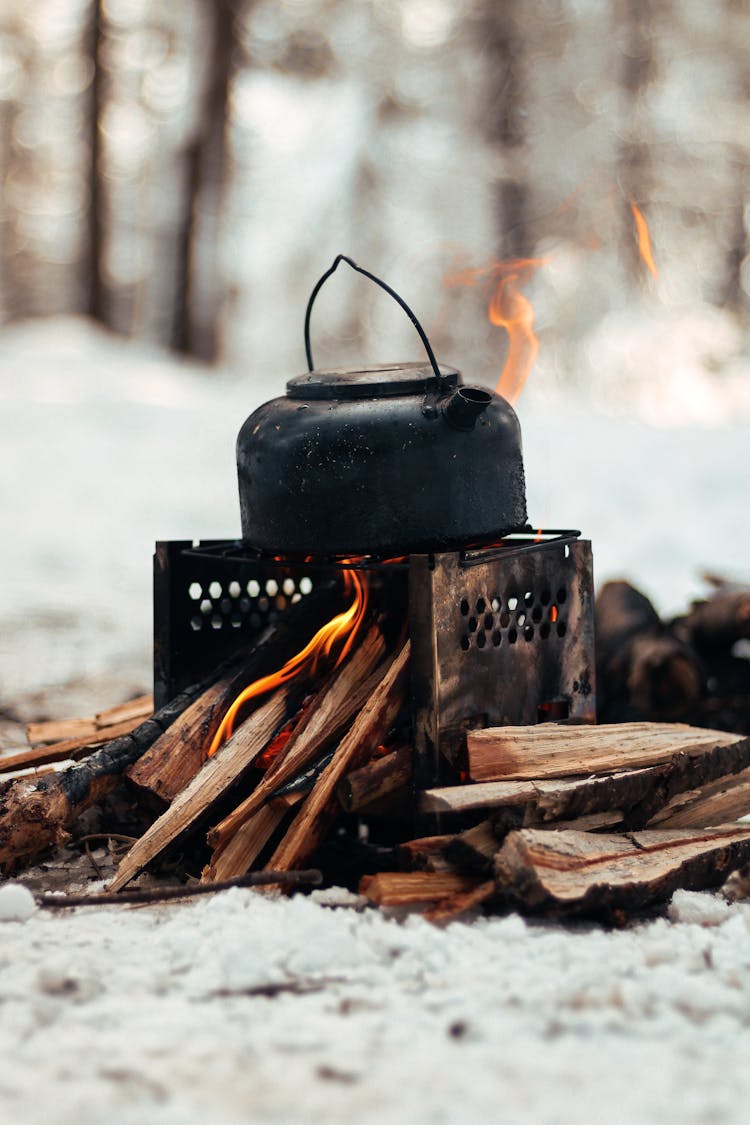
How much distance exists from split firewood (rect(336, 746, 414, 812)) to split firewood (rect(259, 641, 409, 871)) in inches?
1.5

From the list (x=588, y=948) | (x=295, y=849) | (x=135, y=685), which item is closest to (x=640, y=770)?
(x=588, y=948)

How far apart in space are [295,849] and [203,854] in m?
0.46

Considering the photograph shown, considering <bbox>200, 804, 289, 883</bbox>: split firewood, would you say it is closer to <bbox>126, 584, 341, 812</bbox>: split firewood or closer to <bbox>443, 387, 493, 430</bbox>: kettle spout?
<bbox>126, 584, 341, 812</bbox>: split firewood

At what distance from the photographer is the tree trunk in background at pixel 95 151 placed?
17016 mm

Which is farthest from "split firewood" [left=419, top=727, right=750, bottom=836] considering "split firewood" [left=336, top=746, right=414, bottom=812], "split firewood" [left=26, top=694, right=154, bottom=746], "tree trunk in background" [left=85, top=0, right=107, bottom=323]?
"tree trunk in background" [left=85, top=0, right=107, bottom=323]

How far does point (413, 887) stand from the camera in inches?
123

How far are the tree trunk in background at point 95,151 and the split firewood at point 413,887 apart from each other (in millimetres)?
15561

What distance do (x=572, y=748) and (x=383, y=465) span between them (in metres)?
1.01

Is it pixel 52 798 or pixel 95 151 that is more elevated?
pixel 95 151

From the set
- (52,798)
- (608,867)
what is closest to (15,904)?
(52,798)

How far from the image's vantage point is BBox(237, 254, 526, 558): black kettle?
3.61 metres

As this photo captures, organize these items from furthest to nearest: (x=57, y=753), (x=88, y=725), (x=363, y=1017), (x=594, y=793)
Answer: (x=88, y=725) → (x=57, y=753) → (x=594, y=793) → (x=363, y=1017)

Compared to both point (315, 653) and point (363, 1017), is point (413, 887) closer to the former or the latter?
point (363, 1017)

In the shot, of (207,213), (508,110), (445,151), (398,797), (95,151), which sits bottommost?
(398,797)
